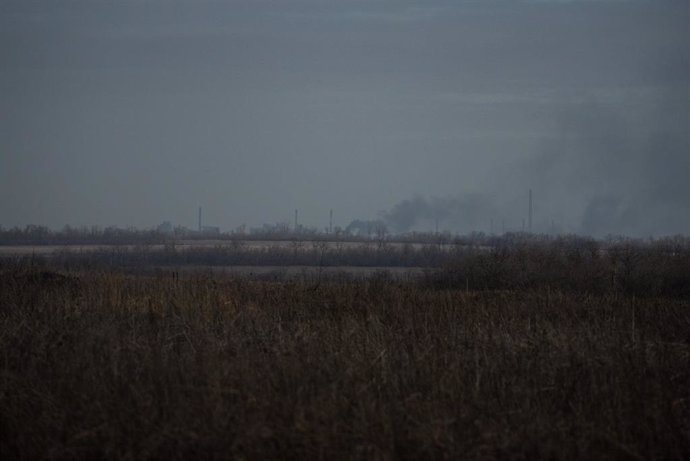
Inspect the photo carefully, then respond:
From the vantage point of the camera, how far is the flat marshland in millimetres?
10266

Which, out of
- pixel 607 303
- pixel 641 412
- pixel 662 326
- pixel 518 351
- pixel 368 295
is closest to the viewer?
pixel 641 412

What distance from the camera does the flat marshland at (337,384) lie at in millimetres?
10266

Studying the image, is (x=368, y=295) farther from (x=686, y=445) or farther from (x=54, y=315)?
(x=686, y=445)

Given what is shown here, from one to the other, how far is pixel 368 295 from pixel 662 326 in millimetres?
7204

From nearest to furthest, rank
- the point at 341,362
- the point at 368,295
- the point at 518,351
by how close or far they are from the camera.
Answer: the point at 341,362 → the point at 518,351 → the point at 368,295

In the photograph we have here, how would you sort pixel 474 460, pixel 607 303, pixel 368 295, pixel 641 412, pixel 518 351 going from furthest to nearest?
pixel 368 295 < pixel 607 303 < pixel 518 351 < pixel 641 412 < pixel 474 460

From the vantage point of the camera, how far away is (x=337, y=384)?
1186cm

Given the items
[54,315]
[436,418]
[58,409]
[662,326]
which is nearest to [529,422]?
[436,418]

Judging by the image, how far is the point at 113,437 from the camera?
10.4 m

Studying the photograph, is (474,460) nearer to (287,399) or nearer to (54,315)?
(287,399)

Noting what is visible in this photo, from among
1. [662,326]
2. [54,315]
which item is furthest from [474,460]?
[54,315]

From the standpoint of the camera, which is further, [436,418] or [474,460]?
[436,418]

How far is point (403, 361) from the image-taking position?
13164 millimetres

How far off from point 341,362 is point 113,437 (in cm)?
356
